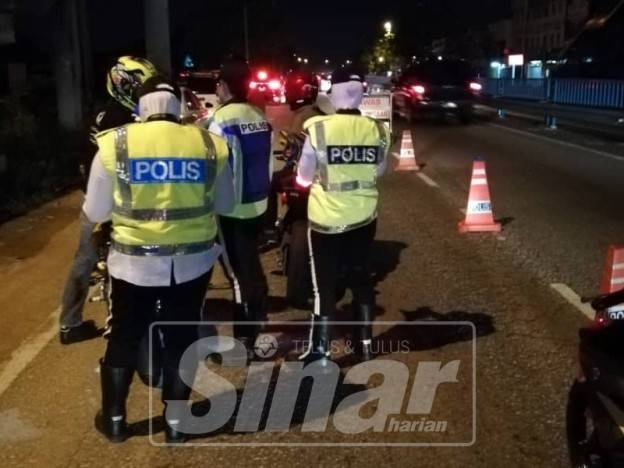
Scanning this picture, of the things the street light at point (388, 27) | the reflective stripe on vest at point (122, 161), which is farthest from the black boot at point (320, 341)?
the street light at point (388, 27)

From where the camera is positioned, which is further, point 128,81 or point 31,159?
point 31,159

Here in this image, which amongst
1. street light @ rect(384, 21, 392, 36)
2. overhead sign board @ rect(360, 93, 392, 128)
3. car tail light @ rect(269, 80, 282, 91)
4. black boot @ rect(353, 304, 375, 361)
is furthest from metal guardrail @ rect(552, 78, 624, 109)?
street light @ rect(384, 21, 392, 36)

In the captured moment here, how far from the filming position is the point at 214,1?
73.2m

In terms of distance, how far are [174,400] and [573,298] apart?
147 inches

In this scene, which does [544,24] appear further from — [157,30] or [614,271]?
[614,271]

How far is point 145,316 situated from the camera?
14.0 ft

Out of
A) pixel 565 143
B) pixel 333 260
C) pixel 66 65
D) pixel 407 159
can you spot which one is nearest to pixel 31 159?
pixel 66 65

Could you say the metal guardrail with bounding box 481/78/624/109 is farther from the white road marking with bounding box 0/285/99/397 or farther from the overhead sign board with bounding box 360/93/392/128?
the white road marking with bounding box 0/285/99/397

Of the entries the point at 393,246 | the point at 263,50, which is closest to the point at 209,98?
the point at 393,246

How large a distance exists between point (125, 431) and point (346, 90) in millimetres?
2291

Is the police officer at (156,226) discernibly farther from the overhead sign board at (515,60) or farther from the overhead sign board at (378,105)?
the overhead sign board at (515,60)

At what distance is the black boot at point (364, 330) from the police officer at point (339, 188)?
24cm

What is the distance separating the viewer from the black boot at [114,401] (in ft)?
14.1

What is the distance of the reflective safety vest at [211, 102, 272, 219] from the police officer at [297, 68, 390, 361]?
1.12ft
